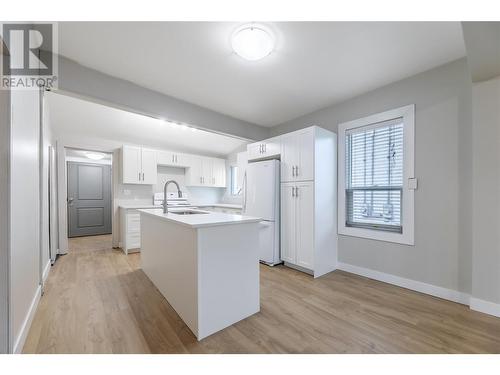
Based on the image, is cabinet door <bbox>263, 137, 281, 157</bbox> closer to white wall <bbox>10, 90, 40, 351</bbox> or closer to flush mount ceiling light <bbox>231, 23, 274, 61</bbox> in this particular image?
flush mount ceiling light <bbox>231, 23, 274, 61</bbox>

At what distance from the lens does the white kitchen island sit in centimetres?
167

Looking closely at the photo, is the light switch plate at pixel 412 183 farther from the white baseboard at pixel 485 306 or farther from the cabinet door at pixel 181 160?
the cabinet door at pixel 181 160

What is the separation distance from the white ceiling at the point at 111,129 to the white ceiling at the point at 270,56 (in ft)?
4.61

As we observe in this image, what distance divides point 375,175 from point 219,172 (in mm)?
3846

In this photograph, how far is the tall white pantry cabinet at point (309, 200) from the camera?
117 inches

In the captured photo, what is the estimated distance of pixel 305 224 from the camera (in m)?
3.06

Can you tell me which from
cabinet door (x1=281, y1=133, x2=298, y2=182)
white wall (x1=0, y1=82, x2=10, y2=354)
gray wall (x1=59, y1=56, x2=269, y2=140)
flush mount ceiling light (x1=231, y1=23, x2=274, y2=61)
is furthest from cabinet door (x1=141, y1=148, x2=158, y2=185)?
flush mount ceiling light (x1=231, y1=23, x2=274, y2=61)

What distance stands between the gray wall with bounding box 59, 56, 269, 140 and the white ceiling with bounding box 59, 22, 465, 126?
102mm

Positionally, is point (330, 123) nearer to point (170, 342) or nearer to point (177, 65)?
point (177, 65)

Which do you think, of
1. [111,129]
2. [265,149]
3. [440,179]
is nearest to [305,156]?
[265,149]

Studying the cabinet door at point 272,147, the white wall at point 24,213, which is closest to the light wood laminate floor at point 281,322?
the white wall at point 24,213

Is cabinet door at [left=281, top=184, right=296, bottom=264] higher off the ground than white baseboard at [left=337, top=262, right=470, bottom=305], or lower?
higher

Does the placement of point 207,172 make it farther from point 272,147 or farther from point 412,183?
point 412,183
